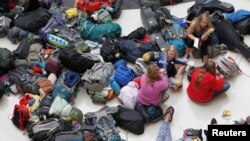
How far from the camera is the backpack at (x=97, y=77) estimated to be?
630cm

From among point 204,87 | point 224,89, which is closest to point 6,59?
point 204,87

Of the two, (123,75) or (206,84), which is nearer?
(206,84)

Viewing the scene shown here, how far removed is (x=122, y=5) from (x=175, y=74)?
2.16 metres

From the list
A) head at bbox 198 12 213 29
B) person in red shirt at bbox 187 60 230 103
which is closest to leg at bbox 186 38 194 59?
head at bbox 198 12 213 29

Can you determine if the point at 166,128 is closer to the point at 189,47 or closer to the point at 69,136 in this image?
the point at 69,136

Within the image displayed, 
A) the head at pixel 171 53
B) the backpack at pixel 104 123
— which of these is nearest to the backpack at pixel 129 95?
the backpack at pixel 104 123

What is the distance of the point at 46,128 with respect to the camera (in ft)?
19.1

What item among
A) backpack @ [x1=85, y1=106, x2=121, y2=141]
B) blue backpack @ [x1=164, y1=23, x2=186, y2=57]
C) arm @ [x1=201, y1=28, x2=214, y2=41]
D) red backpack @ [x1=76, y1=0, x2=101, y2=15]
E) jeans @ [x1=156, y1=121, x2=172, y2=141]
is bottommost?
jeans @ [x1=156, y1=121, x2=172, y2=141]

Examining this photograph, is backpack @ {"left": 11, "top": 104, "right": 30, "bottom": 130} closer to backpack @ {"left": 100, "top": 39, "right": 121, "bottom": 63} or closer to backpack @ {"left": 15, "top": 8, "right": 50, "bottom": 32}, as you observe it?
backpack @ {"left": 100, "top": 39, "right": 121, "bottom": 63}

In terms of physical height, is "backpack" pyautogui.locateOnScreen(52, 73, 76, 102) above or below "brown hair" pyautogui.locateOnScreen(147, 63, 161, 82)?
below

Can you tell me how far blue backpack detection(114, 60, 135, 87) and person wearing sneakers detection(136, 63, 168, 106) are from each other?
1.27 feet

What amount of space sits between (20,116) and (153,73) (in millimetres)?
2010

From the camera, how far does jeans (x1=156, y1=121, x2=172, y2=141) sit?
5.75m

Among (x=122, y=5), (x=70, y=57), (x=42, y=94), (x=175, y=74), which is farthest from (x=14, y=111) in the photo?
(x=122, y=5)
